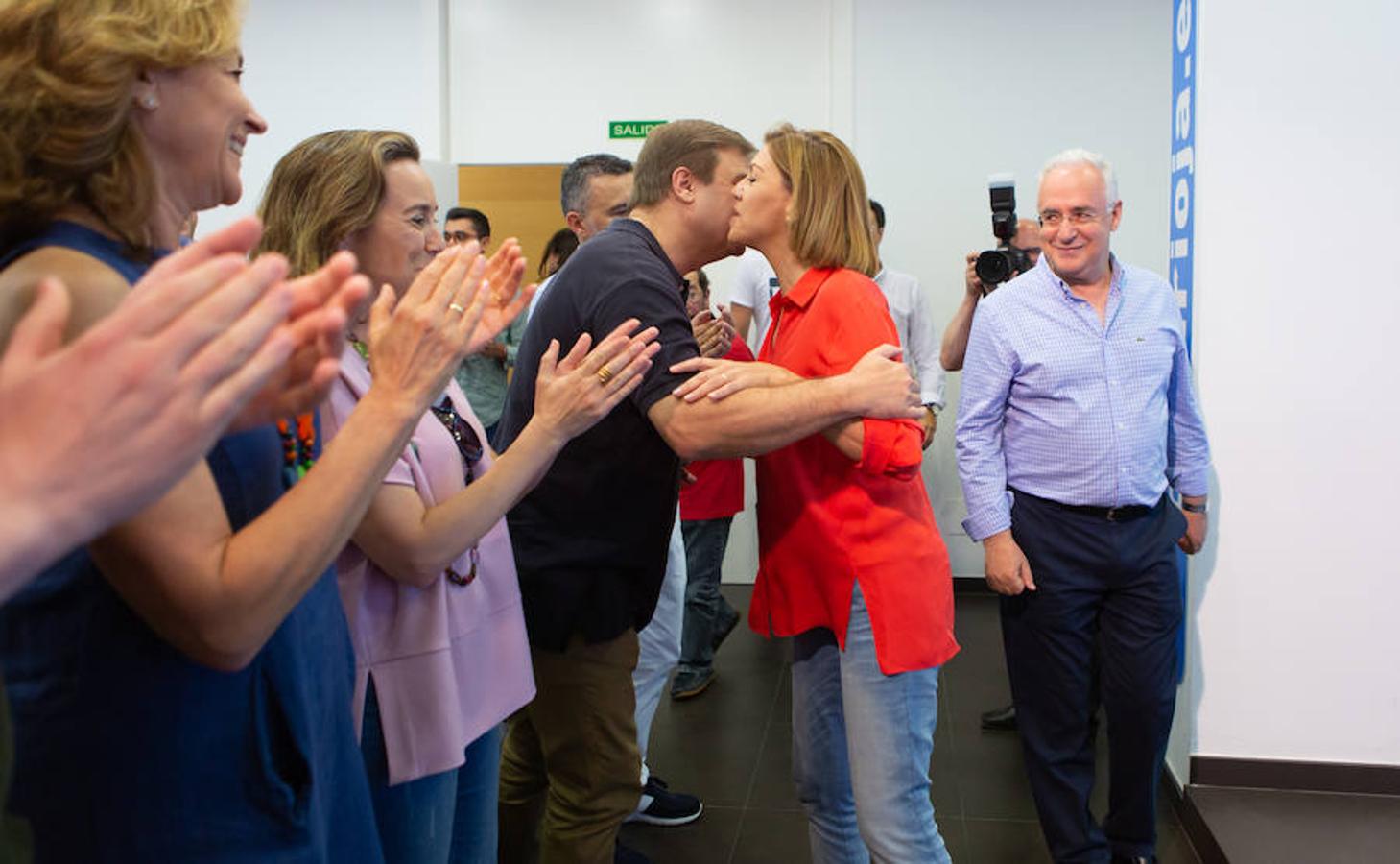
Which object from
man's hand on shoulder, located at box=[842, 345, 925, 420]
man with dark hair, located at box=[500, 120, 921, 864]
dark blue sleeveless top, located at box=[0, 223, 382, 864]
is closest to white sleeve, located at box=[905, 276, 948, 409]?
Answer: man with dark hair, located at box=[500, 120, 921, 864]

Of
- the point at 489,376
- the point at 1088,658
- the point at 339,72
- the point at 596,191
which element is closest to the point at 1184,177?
the point at 1088,658

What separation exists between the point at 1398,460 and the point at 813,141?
1.83m

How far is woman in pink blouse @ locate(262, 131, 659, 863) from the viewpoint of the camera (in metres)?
1.35

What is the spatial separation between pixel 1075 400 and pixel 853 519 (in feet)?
2.71

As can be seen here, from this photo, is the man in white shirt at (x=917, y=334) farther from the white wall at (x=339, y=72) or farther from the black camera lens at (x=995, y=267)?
the white wall at (x=339, y=72)

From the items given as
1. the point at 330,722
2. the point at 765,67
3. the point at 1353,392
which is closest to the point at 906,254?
the point at 765,67

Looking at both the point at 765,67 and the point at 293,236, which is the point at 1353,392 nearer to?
the point at 293,236

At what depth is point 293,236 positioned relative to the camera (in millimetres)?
1452

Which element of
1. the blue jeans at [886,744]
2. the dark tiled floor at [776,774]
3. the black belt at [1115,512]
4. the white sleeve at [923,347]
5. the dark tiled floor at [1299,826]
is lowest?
the dark tiled floor at [776,774]

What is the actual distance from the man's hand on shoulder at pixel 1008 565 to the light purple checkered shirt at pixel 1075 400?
3 centimetres

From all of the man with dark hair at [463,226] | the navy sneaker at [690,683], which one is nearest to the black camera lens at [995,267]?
the navy sneaker at [690,683]

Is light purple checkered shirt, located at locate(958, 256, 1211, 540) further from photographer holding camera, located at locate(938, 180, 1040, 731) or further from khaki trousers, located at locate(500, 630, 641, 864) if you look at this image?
khaki trousers, located at locate(500, 630, 641, 864)

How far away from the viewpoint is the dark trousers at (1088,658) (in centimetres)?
239

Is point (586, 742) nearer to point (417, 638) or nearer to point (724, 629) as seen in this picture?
point (417, 638)
